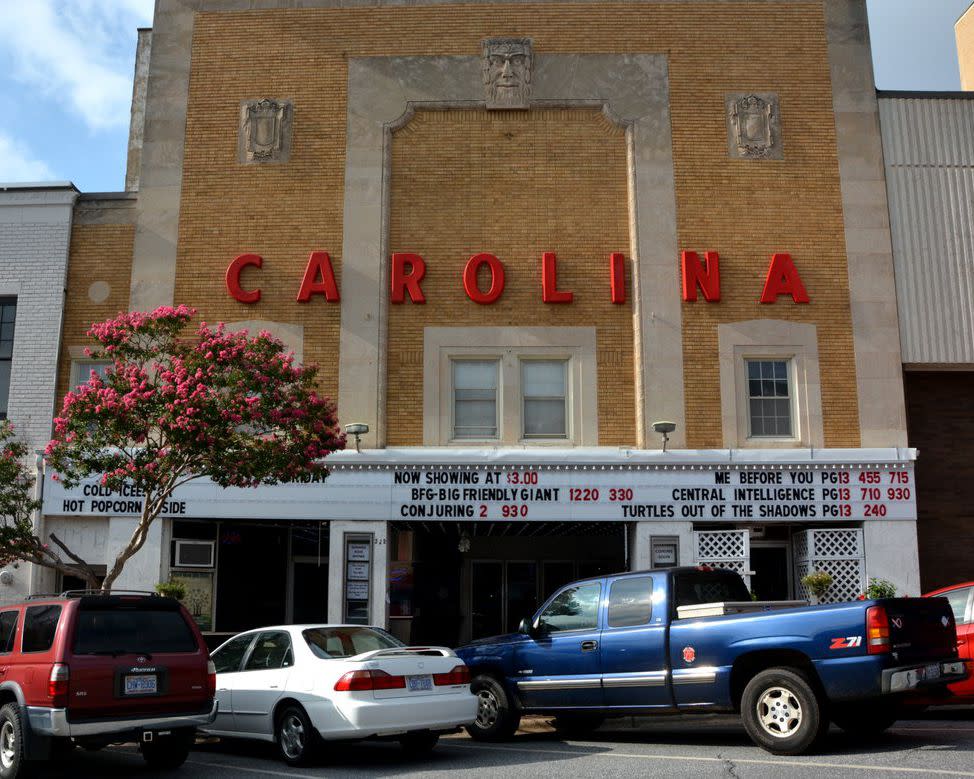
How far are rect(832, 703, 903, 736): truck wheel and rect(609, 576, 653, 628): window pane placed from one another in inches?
83.6

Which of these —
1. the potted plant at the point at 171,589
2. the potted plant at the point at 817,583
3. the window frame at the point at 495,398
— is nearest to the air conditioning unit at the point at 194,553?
the potted plant at the point at 171,589

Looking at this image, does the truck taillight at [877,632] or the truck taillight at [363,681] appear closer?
the truck taillight at [877,632]

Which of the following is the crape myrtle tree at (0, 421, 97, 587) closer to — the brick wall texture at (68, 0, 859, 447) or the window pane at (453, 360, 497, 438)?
the brick wall texture at (68, 0, 859, 447)

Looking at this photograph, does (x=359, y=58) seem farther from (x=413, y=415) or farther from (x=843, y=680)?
(x=843, y=680)

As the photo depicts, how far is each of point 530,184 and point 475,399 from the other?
4.18m

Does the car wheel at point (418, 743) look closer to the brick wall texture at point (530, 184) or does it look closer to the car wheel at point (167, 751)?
the car wheel at point (167, 751)

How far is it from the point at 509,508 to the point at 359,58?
9137mm

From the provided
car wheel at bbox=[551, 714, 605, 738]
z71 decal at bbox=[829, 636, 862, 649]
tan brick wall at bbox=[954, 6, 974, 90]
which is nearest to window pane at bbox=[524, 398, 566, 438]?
car wheel at bbox=[551, 714, 605, 738]

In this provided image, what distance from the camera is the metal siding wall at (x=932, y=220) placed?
18.6 meters

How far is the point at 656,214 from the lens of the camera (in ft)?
62.3

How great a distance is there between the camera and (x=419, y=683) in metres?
10.4

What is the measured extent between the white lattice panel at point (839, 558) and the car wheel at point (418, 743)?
9154 millimetres

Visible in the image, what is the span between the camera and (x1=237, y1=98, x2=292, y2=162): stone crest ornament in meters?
19.6

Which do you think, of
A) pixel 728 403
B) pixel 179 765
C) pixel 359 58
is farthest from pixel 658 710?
pixel 359 58
